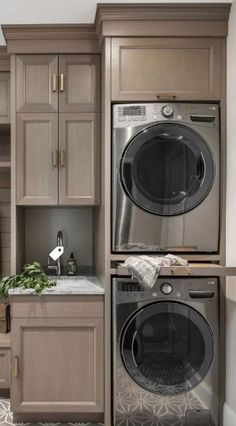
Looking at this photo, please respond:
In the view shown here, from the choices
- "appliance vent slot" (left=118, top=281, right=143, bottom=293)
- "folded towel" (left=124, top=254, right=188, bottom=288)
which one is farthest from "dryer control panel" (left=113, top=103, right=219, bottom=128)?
"appliance vent slot" (left=118, top=281, right=143, bottom=293)

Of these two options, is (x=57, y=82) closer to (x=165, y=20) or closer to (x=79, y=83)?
(x=79, y=83)

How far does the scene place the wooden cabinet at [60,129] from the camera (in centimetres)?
289

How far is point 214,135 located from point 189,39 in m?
0.64

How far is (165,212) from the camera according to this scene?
254cm

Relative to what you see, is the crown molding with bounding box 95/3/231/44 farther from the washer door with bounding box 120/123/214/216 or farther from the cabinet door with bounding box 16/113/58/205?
the cabinet door with bounding box 16/113/58/205

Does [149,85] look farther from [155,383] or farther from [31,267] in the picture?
[155,383]

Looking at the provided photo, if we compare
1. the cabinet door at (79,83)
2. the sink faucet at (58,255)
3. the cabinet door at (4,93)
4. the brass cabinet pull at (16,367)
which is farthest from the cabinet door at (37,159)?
the brass cabinet pull at (16,367)

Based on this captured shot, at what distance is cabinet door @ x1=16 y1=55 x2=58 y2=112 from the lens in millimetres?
2889

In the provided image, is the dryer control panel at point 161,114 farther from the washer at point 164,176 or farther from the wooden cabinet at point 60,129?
the wooden cabinet at point 60,129

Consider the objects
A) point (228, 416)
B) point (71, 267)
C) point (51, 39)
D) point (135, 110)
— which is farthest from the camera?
point (71, 267)

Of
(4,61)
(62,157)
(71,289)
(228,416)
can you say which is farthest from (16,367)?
(4,61)

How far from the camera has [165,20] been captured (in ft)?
8.37

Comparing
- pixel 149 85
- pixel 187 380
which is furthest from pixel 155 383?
pixel 149 85

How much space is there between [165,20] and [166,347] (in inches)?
81.4
